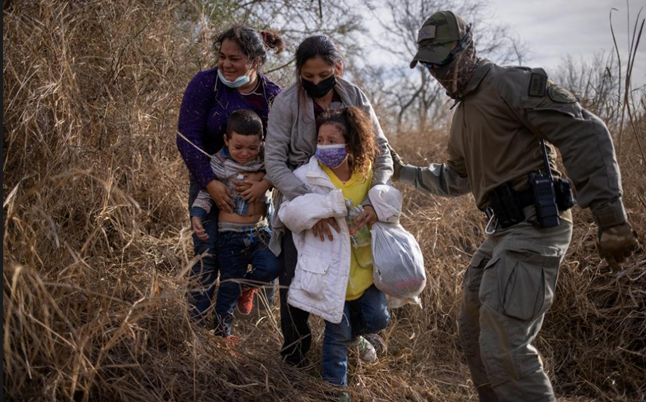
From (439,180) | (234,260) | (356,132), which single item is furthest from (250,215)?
(439,180)

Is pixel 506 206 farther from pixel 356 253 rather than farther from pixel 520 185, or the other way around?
pixel 356 253

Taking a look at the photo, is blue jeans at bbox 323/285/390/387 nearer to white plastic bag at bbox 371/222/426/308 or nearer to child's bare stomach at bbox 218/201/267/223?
white plastic bag at bbox 371/222/426/308

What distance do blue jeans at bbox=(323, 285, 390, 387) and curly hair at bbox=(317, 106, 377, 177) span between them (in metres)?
0.69

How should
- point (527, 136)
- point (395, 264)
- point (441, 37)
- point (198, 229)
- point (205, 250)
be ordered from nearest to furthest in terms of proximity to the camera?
point (527, 136) < point (441, 37) < point (395, 264) < point (198, 229) < point (205, 250)

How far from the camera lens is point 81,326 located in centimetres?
278

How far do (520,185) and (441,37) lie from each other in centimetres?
80

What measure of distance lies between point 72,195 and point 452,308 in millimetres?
2744

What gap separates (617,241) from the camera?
2643mm

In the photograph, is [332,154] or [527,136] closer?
[527,136]

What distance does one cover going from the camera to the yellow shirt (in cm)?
337

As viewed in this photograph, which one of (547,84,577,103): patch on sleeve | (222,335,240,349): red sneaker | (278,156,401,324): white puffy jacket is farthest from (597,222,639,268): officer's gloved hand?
(222,335,240,349): red sneaker

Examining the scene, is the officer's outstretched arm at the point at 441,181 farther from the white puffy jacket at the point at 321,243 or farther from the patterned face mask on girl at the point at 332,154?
the patterned face mask on girl at the point at 332,154

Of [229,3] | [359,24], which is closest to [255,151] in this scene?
[229,3]

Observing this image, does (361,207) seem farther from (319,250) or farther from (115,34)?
(115,34)
